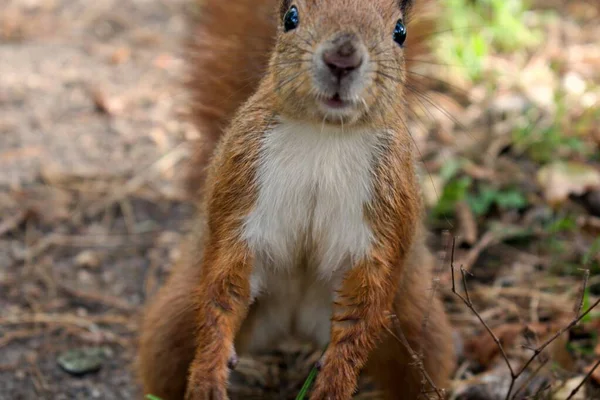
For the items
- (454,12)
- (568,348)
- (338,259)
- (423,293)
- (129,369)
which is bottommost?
(129,369)

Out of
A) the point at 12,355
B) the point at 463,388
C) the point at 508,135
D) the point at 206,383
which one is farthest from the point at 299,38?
the point at 508,135

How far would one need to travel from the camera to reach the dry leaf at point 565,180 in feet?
13.6

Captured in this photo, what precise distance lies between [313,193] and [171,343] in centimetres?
85

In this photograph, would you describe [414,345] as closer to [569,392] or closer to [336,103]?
[569,392]

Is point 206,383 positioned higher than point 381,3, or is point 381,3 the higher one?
point 381,3

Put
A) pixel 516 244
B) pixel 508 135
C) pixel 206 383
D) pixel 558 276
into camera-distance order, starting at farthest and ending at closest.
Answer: pixel 508 135 → pixel 516 244 → pixel 558 276 → pixel 206 383

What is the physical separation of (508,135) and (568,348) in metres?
1.59

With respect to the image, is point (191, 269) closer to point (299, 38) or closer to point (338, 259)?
point (338, 259)

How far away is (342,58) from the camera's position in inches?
81.7

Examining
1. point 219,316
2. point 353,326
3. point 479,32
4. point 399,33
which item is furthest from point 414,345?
point 479,32

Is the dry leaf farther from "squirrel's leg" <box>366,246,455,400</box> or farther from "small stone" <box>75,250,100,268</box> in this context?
"small stone" <box>75,250,100,268</box>

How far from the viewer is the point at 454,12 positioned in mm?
5379

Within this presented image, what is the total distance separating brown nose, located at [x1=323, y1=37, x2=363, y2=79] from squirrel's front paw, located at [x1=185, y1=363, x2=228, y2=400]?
900mm

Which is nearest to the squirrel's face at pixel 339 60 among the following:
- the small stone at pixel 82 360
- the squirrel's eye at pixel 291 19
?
the squirrel's eye at pixel 291 19
